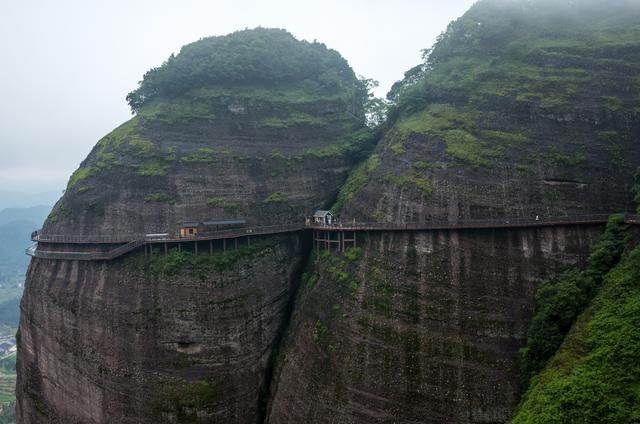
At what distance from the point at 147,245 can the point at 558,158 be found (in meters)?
29.6

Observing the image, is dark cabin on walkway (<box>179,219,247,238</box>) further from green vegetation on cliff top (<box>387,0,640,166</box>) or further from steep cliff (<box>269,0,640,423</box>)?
green vegetation on cliff top (<box>387,0,640,166</box>)

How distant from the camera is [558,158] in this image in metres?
27.2

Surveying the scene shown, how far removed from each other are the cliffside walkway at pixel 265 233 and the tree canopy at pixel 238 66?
15220mm

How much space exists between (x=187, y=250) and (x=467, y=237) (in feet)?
65.4

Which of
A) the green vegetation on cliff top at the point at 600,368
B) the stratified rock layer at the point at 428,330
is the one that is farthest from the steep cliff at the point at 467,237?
the green vegetation on cliff top at the point at 600,368

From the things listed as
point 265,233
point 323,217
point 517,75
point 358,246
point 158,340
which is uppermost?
point 517,75

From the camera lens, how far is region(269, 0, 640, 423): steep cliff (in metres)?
23.7

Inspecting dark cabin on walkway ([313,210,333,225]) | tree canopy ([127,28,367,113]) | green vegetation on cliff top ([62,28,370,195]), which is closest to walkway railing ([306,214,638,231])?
dark cabin on walkway ([313,210,333,225])

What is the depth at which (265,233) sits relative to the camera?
32.1 m

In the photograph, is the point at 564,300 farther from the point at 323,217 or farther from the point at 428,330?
the point at 323,217

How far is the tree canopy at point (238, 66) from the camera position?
38188 mm

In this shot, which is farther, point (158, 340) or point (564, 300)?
point (158, 340)

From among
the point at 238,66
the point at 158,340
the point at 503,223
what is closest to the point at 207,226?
the point at 158,340

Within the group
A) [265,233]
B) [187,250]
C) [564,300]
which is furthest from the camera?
[265,233]
